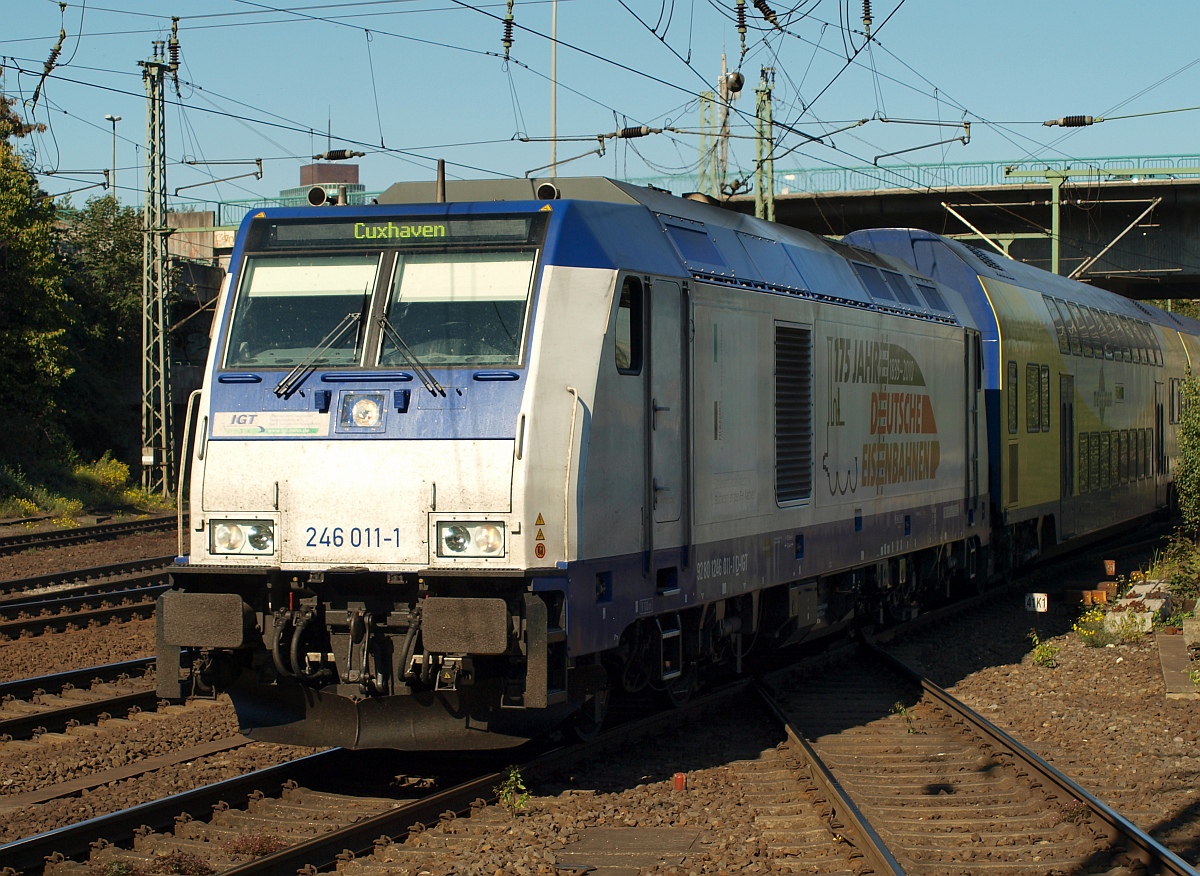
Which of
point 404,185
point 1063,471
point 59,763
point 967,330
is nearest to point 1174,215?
point 1063,471

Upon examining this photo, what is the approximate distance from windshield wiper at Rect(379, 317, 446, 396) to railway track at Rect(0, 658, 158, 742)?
3.94 m

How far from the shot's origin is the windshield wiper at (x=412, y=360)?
765 centimetres

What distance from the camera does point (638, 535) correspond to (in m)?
8.22

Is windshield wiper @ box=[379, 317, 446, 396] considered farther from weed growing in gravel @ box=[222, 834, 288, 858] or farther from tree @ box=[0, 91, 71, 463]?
tree @ box=[0, 91, 71, 463]

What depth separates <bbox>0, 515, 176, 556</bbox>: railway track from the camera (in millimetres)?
23344

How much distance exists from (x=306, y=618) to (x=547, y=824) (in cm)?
174

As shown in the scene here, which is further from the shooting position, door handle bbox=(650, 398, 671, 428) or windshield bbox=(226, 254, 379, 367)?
door handle bbox=(650, 398, 671, 428)

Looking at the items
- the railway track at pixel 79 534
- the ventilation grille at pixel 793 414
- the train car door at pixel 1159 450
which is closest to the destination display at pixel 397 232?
the ventilation grille at pixel 793 414

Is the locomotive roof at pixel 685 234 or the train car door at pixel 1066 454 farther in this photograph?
the train car door at pixel 1066 454

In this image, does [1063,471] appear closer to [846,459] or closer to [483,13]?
[846,459]

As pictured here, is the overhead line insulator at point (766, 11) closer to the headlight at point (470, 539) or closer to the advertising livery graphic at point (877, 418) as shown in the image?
the advertising livery graphic at point (877, 418)

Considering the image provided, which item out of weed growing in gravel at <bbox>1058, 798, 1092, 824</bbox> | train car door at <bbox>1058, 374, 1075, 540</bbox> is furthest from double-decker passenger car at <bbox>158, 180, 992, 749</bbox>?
train car door at <bbox>1058, 374, 1075, 540</bbox>

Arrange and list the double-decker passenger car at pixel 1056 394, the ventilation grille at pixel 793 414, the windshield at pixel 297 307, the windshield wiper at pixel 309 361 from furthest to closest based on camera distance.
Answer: the double-decker passenger car at pixel 1056 394 → the ventilation grille at pixel 793 414 → the windshield at pixel 297 307 → the windshield wiper at pixel 309 361

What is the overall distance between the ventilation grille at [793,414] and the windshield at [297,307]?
138 inches
